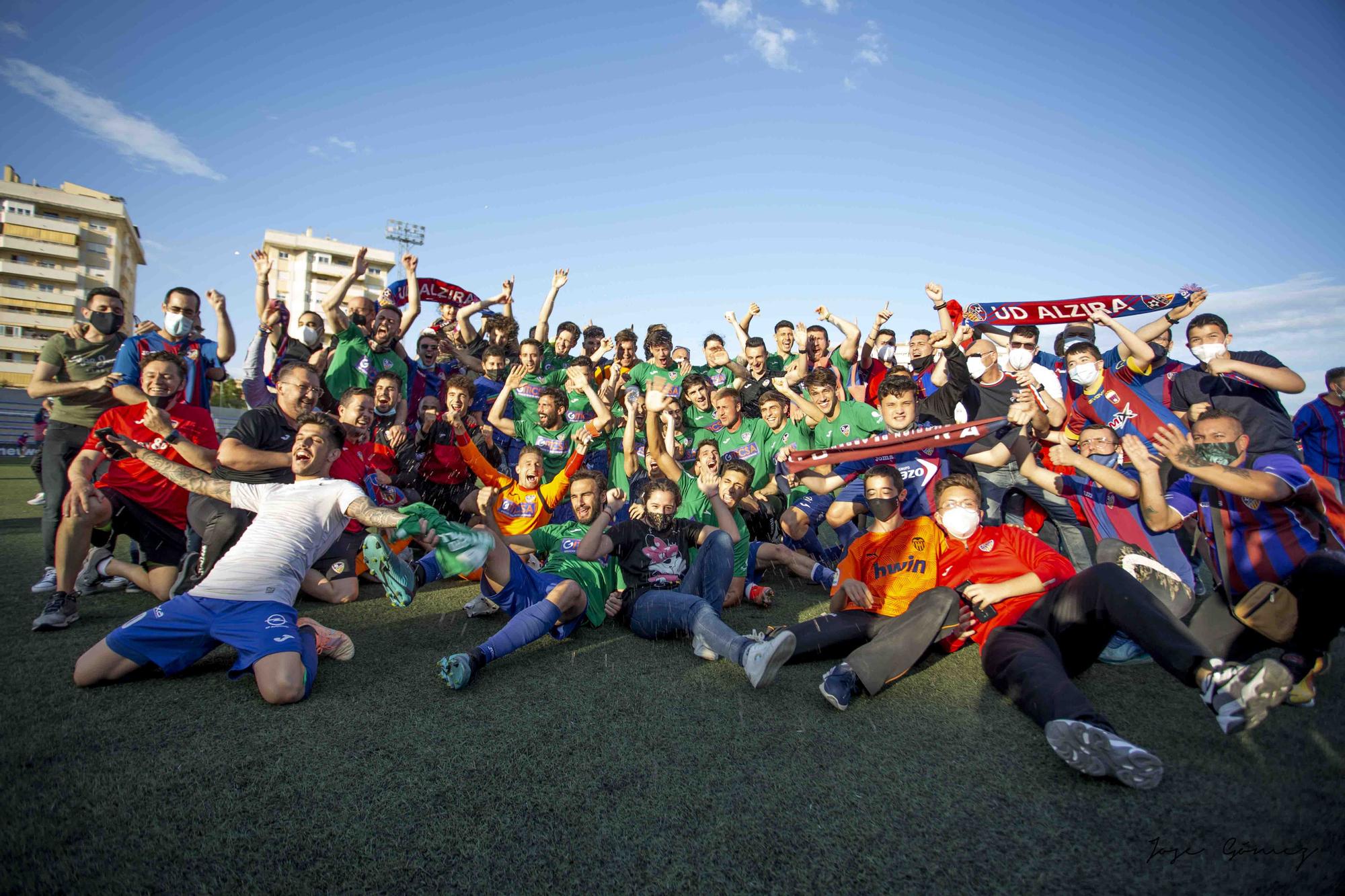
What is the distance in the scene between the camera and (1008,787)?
7.47 feet

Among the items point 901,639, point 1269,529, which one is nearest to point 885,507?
point 901,639

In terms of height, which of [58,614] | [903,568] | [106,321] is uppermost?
[106,321]

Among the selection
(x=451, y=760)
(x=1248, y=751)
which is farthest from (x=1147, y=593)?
(x=451, y=760)

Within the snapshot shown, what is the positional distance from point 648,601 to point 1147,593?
249 centimetres

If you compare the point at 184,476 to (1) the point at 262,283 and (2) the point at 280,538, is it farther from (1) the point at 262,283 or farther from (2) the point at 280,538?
(1) the point at 262,283

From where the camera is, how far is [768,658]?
9.75 feet

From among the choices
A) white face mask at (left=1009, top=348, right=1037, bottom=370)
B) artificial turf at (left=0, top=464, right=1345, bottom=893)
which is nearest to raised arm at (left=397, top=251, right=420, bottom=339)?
artificial turf at (left=0, top=464, right=1345, bottom=893)

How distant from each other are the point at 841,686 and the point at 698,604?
1.01 meters

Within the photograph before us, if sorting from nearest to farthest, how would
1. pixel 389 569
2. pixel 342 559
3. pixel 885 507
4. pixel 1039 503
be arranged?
pixel 389 569
pixel 885 507
pixel 342 559
pixel 1039 503

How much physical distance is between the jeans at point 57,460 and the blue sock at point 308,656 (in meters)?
2.87

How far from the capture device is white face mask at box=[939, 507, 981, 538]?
3520 millimetres

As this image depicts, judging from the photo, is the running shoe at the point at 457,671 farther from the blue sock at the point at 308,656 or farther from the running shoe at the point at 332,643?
the running shoe at the point at 332,643

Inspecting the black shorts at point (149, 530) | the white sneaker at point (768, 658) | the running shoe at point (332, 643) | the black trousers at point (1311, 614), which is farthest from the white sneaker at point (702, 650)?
the black shorts at point (149, 530)

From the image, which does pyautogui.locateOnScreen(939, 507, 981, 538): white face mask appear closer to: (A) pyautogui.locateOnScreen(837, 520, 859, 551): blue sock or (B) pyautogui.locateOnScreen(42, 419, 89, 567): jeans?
(A) pyautogui.locateOnScreen(837, 520, 859, 551): blue sock
